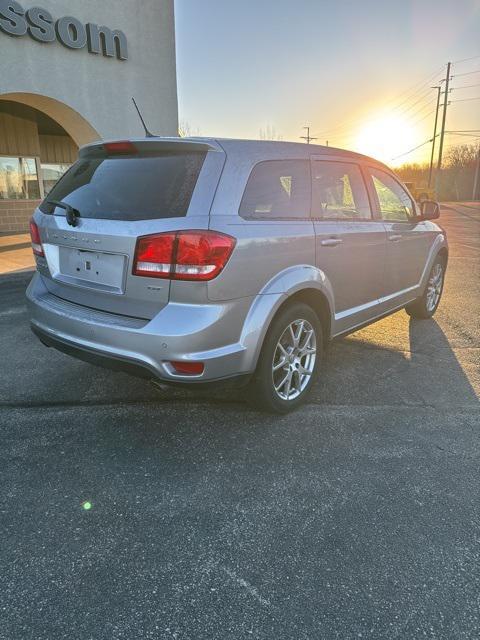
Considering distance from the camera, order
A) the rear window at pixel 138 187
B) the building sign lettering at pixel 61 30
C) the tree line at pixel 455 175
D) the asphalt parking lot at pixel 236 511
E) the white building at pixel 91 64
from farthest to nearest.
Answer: the tree line at pixel 455 175 < the white building at pixel 91 64 < the building sign lettering at pixel 61 30 < the rear window at pixel 138 187 < the asphalt parking lot at pixel 236 511

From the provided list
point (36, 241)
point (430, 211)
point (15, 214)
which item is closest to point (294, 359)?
point (36, 241)

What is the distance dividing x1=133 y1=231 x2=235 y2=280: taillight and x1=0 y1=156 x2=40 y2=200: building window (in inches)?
543

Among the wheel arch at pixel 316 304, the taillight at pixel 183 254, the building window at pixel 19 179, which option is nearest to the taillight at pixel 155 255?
the taillight at pixel 183 254

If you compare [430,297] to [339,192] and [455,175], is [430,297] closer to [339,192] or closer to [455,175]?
[339,192]

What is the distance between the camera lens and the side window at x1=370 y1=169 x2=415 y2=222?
4.28 m

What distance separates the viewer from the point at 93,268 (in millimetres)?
2811

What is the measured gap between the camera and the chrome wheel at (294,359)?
3275mm

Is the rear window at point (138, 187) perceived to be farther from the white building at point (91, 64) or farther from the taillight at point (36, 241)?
the white building at point (91, 64)

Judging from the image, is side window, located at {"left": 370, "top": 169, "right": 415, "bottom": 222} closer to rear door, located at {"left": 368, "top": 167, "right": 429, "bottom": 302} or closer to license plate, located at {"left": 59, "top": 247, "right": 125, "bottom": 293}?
rear door, located at {"left": 368, "top": 167, "right": 429, "bottom": 302}

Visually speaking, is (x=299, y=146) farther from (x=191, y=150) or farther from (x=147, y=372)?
(x=147, y=372)

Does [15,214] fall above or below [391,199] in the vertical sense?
below

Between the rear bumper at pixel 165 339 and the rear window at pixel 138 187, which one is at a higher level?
the rear window at pixel 138 187

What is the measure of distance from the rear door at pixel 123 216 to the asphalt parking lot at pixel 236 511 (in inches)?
37.3

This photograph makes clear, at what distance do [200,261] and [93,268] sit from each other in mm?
748
